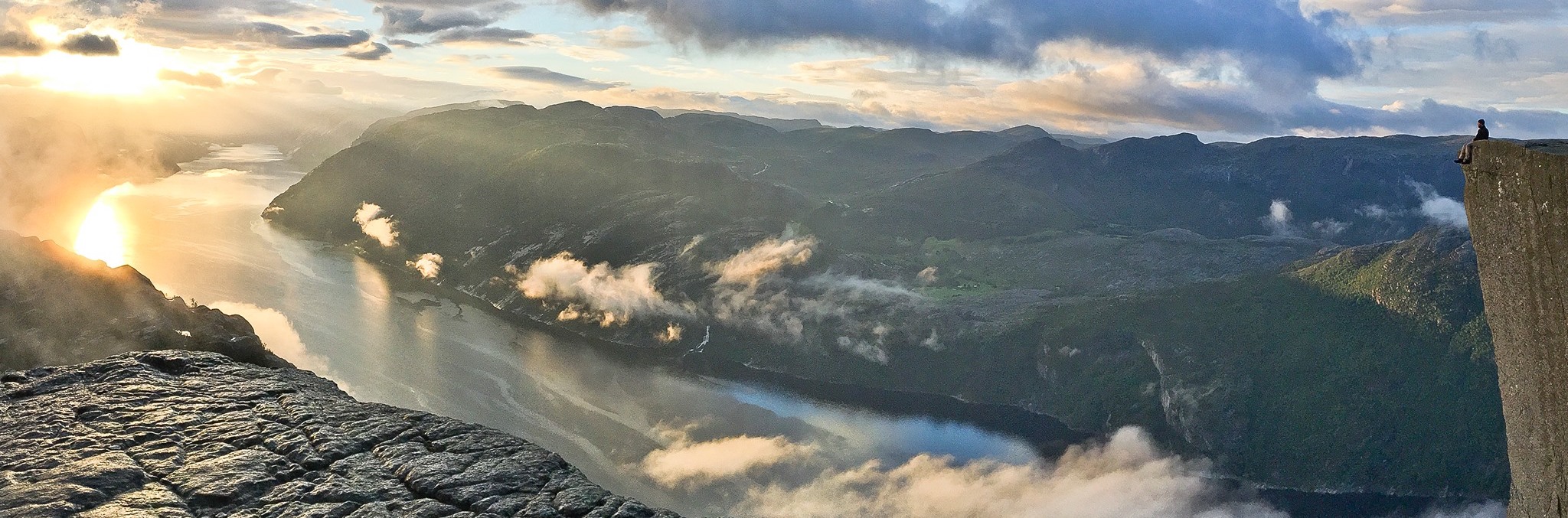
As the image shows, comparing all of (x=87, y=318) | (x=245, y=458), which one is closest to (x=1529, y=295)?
(x=245, y=458)

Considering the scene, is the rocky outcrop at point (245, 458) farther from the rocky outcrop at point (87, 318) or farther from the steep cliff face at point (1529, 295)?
the steep cliff face at point (1529, 295)

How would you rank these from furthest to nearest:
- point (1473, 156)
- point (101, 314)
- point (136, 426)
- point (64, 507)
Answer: point (101, 314) < point (136, 426) < point (64, 507) < point (1473, 156)

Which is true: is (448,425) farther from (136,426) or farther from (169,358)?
(169,358)

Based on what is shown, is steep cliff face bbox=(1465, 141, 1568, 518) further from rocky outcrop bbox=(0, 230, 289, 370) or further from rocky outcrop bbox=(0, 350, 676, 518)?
rocky outcrop bbox=(0, 230, 289, 370)

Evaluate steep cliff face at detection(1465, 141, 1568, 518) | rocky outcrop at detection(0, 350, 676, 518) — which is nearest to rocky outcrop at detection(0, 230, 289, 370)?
rocky outcrop at detection(0, 350, 676, 518)

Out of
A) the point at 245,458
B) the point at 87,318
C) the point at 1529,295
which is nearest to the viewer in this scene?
the point at 1529,295

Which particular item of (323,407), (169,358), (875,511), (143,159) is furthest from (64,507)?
(143,159)

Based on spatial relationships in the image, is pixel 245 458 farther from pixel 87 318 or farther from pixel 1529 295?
pixel 87 318
